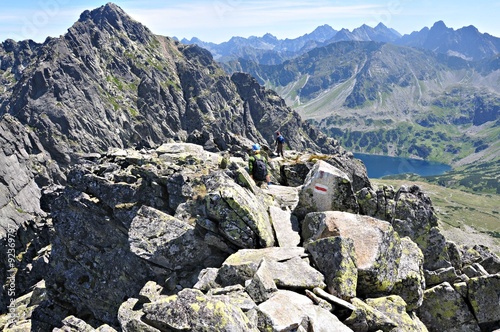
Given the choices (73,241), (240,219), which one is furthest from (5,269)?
(240,219)

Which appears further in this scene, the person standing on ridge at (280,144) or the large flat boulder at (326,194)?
the person standing on ridge at (280,144)

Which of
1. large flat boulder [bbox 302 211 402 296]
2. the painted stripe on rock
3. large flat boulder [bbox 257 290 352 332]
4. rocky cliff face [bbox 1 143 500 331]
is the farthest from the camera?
the painted stripe on rock

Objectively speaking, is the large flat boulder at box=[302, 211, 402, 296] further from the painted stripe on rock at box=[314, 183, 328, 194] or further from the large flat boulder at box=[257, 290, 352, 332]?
the large flat boulder at box=[257, 290, 352, 332]

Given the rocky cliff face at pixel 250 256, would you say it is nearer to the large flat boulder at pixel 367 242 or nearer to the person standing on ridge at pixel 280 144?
the large flat boulder at pixel 367 242

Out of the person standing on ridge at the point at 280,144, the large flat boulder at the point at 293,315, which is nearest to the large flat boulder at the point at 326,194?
the large flat boulder at the point at 293,315

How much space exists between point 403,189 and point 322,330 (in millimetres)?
19369

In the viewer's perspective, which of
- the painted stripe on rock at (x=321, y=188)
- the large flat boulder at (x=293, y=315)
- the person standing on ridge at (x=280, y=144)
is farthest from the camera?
the person standing on ridge at (x=280, y=144)

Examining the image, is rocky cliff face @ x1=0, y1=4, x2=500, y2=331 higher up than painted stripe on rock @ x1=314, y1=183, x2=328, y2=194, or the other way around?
painted stripe on rock @ x1=314, y1=183, x2=328, y2=194

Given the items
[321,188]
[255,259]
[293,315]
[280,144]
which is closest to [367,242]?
[321,188]

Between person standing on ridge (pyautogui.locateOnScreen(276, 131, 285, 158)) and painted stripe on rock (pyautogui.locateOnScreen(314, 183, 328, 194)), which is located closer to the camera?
painted stripe on rock (pyautogui.locateOnScreen(314, 183, 328, 194))

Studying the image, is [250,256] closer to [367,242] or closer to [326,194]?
[367,242]

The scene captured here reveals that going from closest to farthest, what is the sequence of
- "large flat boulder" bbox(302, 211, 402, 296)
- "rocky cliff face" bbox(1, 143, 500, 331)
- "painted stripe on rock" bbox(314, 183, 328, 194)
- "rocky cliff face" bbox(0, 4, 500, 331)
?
"rocky cliff face" bbox(1, 143, 500, 331) → "rocky cliff face" bbox(0, 4, 500, 331) → "large flat boulder" bbox(302, 211, 402, 296) → "painted stripe on rock" bbox(314, 183, 328, 194)

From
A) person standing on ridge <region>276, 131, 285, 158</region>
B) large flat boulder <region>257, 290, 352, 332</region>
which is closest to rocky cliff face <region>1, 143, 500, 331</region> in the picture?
large flat boulder <region>257, 290, 352, 332</region>

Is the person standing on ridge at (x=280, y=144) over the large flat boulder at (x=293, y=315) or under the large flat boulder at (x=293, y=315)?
over
